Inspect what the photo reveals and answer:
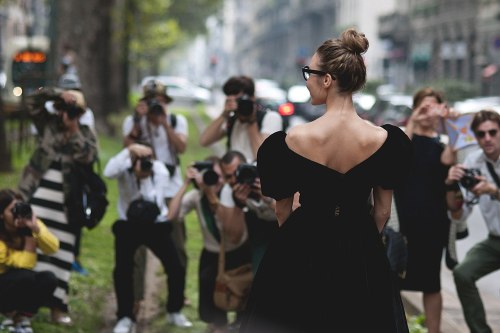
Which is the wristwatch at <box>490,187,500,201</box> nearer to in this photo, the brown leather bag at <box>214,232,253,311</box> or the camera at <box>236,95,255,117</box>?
the brown leather bag at <box>214,232,253,311</box>

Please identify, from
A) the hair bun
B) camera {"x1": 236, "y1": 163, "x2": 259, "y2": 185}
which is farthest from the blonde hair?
camera {"x1": 236, "y1": 163, "x2": 259, "y2": 185}

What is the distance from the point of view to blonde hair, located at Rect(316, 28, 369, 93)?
4.20m

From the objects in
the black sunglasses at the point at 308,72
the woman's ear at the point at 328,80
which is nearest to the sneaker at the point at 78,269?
the black sunglasses at the point at 308,72

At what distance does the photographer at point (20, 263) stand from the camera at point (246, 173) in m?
1.28

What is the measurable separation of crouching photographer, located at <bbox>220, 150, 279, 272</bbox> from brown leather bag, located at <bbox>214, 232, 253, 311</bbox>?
160 mm

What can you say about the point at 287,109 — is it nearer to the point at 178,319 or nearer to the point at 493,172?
the point at 178,319

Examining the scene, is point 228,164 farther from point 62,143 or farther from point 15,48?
point 15,48

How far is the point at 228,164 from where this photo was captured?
23.5 ft

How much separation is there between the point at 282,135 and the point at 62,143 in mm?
3778

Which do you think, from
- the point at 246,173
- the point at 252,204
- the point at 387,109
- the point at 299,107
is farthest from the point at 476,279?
the point at 299,107

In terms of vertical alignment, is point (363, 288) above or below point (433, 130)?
below

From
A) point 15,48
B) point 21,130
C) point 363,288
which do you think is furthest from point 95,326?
point 15,48

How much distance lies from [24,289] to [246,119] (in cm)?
191

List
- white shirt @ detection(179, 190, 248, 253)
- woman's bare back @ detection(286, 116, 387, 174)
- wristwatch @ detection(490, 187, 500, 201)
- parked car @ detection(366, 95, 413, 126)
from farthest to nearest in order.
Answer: parked car @ detection(366, 95, 413, 126)
white shirt @ detection(179, 190, 248, 253)
wristwatch @ detection(490, 187, 500, 201)
woman's bare back @ detection(286, 116, 387, 174)
